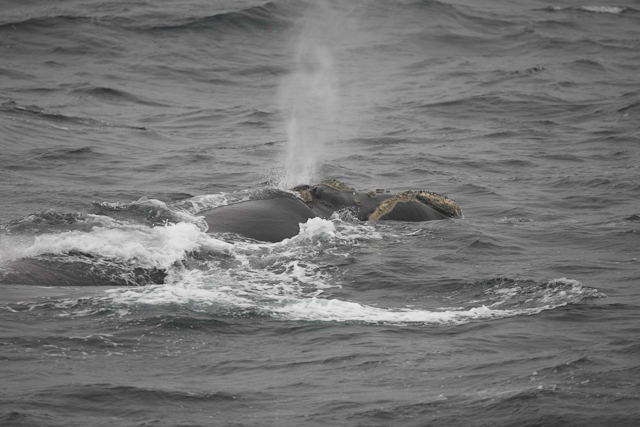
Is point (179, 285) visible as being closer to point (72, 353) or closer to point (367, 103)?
point (72, 353)

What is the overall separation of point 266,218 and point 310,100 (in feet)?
61.2

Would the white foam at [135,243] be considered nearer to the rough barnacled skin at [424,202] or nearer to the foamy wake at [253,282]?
the foamy wake at [253,282]

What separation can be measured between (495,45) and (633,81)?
7584mm

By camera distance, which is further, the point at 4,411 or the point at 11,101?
the point at 11,101

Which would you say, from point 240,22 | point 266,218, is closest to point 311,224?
point 266,218

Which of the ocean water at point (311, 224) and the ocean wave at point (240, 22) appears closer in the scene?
the ocean water at point (311, 224)

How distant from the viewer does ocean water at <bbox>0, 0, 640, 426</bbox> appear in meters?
10.4

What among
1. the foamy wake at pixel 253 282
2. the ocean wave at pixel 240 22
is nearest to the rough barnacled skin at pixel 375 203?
the foamy wake at pixel 253 282

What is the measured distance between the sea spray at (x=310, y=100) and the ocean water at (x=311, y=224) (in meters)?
0.15

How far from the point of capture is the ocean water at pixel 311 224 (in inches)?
410

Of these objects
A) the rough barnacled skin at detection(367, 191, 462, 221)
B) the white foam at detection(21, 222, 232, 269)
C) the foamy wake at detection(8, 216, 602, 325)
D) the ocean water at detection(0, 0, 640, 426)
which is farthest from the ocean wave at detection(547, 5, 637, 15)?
the white foam at detection(21, 222, 232, 269)

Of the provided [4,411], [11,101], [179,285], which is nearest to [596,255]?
[179,285]

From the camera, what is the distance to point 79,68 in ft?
115

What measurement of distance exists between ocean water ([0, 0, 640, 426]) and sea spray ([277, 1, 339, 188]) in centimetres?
15
